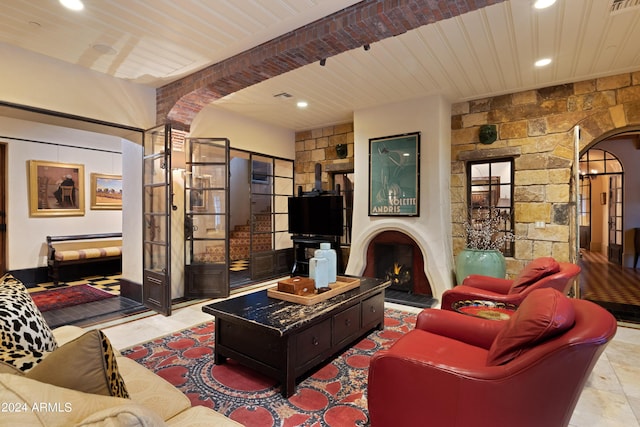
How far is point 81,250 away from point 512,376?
6760 mm

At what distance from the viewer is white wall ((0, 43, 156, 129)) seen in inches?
122

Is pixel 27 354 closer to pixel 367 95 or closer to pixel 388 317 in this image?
pixel 388 317

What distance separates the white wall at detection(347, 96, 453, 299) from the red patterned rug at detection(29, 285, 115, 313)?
161 inches

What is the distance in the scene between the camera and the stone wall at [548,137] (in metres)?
3.86

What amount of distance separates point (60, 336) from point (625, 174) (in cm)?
943

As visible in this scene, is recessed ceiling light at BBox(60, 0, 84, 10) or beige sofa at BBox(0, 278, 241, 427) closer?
beige sofa at BBox(0, 278, 241, 427)

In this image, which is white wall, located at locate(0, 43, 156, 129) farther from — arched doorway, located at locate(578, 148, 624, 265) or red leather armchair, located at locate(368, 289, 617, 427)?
arched doorway, located at locate(578, 148, 624, 265)

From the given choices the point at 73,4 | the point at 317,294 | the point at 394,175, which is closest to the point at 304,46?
the point at 73,4

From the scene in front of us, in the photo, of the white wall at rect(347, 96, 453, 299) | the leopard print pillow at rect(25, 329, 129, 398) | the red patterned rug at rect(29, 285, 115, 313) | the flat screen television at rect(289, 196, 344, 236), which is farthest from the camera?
the flat screen television at rect(289, 196, 344, 236)

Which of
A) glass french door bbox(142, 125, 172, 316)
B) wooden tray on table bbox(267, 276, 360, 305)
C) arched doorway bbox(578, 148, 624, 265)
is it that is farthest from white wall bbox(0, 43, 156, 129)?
arched doorway bbox(578, 148, 624, 265)

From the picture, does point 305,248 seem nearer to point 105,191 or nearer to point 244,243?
point 244,243

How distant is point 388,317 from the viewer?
376 cm

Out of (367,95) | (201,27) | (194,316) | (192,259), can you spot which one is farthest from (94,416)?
(367,95)

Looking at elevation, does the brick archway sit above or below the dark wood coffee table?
above
